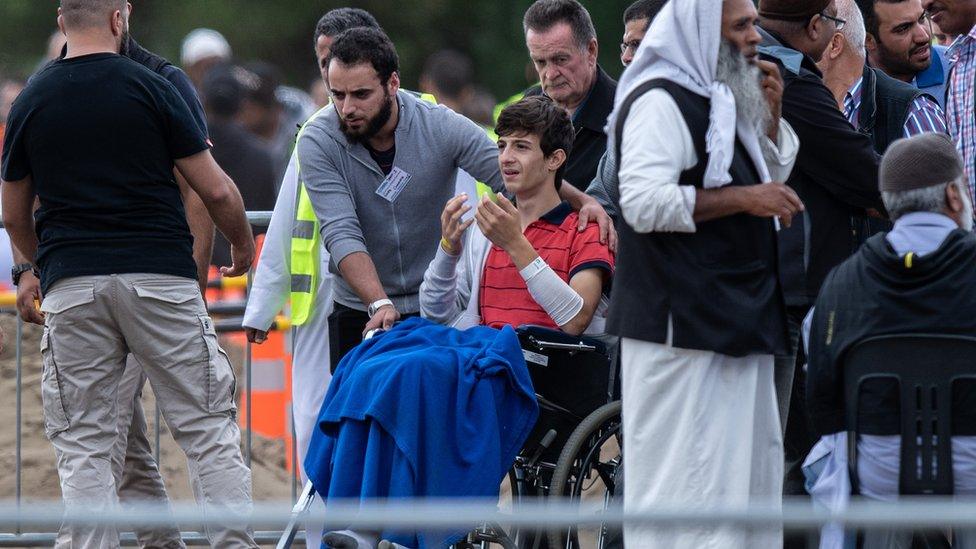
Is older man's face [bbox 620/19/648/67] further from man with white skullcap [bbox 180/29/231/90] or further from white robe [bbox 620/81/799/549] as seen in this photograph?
man with white skullcap [bbox 180/29/231/90]

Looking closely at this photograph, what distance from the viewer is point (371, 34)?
5.87 m

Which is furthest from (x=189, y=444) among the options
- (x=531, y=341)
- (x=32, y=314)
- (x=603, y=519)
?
(x=603, y=519)

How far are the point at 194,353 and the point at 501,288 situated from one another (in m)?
1.08

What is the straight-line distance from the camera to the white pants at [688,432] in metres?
4.48

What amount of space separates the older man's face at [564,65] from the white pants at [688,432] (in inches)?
74.6

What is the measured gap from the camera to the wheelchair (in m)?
5.21

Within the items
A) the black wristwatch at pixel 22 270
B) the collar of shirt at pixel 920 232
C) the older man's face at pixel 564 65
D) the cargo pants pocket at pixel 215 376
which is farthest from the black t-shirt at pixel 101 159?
the collar of shirt at pixel 920 232

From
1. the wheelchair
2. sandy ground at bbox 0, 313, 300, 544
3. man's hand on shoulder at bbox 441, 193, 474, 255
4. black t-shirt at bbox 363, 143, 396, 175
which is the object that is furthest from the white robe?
sandy ground at bbox 0, 313, 300, 544

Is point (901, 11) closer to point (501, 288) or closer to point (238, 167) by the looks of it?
point (501, 288)

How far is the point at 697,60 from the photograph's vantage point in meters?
4.51

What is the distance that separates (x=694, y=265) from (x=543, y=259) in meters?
1.02

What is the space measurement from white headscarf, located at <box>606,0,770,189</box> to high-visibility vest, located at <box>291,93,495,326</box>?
1.84 m

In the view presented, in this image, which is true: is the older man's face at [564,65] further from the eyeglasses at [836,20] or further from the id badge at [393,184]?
the eyeglasses at [836,20]

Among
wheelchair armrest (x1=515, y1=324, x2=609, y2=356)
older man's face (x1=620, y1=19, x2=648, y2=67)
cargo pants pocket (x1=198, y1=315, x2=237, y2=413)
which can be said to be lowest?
cargo pants pocket (x1=198, y1=315, x2=237, y2=413)
